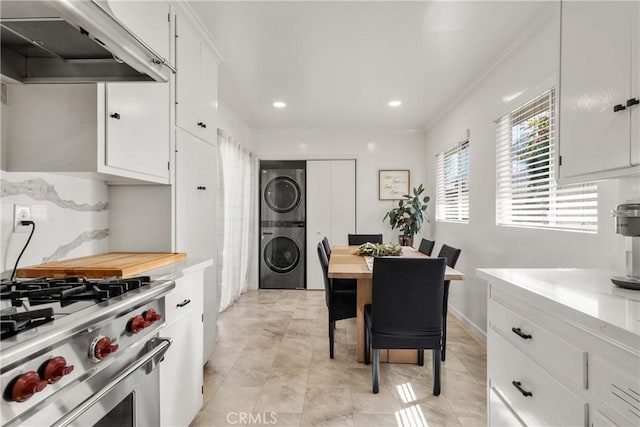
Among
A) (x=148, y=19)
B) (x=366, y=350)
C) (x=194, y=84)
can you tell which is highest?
(x=148, y=19)

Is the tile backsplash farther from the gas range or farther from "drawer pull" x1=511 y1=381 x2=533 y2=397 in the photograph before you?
"drawer pull" x1=511 y1=381 x2=533 y2=397

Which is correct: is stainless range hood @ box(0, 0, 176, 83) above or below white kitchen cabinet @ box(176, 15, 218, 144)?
below

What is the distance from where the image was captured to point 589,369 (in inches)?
34.5

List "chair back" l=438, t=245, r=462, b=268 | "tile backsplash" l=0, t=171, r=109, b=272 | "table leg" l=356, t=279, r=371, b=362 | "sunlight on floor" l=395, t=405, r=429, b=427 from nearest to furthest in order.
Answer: "tile backsplash" l=0, t=171, r=109, b=272 < "sunlight on floor" l=395, t=405, r=429, b=427 < "table leg" l=356, t=279, r=371, b=362 < "chair back" l=438, t=245, r=462, b=268

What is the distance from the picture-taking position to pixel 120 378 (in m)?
1.09

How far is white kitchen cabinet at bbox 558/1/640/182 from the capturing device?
117 cm

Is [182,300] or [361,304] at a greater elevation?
[182,300]

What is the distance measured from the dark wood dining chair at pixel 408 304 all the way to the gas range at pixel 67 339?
1.31 m

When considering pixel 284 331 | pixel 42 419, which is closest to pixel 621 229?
pixel 42 419

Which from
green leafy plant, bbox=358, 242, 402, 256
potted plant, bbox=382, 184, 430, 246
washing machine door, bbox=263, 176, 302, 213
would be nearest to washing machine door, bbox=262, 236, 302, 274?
washing machine door, bbox=263, 176, 302, 213

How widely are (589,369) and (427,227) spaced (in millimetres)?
4625

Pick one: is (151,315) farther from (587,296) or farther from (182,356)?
(587,296)

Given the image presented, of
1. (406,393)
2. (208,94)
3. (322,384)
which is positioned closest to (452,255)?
(406,393)

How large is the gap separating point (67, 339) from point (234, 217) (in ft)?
12.3
